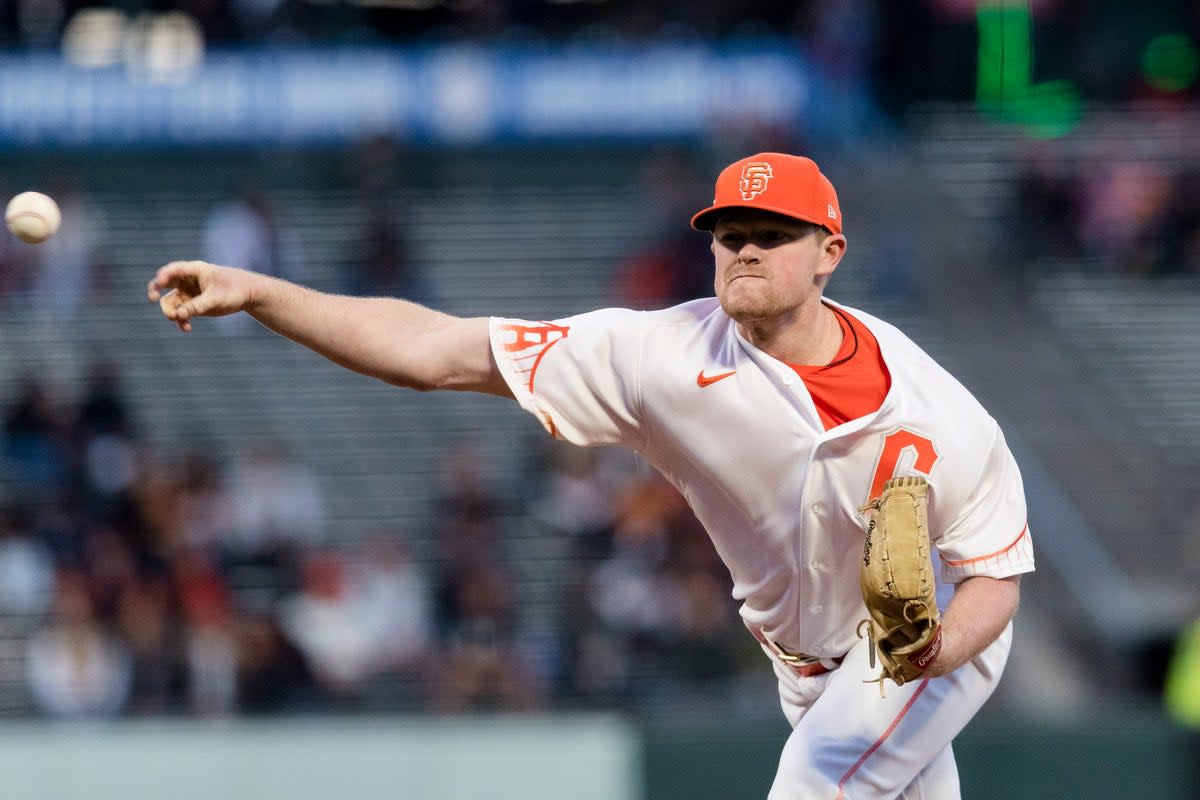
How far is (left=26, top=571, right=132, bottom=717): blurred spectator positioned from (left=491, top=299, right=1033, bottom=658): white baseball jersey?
22.7 feet

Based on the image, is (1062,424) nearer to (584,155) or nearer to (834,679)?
(584,155)

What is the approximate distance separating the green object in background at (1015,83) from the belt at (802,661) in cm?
1357

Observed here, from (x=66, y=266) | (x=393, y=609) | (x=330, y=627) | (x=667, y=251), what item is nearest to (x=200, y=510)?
(x=330, y=627)

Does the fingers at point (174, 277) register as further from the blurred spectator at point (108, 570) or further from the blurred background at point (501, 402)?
the blurred spectator at point (108, 570)

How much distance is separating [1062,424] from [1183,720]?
5.76 meters

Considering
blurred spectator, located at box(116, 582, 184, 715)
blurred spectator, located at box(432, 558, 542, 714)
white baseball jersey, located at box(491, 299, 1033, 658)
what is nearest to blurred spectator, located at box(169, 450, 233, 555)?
blurred spectator, located at box(116, 582, 184, 715)

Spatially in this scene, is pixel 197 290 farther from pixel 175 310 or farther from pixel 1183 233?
pixel 1183 233

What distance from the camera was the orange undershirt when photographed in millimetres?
4992

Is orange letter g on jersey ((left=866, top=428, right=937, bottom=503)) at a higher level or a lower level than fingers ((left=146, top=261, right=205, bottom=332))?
lower

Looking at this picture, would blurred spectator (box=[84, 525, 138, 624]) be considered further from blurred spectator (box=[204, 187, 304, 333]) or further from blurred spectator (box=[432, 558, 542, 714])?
blurred spectator (box=[204, 187, 304, 333])

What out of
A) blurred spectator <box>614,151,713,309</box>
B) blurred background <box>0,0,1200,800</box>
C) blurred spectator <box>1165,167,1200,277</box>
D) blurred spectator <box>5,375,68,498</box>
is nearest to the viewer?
blurred background <box>0,0,1200,800</box>

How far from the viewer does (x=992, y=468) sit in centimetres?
509

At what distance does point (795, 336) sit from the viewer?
5.06m

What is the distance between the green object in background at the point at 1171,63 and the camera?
19.1 meters
